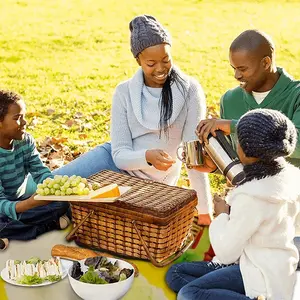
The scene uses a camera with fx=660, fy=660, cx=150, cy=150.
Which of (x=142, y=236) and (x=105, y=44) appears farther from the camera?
(x=105, y=44)

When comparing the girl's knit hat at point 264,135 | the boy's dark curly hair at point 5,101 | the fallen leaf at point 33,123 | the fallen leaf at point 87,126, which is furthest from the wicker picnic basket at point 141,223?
the fallen leaf at point 33,123

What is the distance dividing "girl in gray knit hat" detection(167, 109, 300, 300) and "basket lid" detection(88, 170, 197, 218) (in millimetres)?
489

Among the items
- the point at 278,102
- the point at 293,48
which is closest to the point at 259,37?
the point at 278,102

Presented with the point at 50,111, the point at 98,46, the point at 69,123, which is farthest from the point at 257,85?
the point at 98,46

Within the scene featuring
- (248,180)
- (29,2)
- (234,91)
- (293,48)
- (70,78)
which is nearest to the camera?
(248,180)

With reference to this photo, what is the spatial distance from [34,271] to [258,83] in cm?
142

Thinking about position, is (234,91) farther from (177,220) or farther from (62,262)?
(62,262)

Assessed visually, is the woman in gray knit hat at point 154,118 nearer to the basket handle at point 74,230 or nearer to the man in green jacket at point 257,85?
the man in green jacket at point 257,85

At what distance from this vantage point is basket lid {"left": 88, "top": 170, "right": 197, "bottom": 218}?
10.0 ft

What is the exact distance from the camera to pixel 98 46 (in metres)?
8.92

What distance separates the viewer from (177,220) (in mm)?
3158

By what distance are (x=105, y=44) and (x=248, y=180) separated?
6.79 m

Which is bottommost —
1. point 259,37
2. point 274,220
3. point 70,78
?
point 70,78

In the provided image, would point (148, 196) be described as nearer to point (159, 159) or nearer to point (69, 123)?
point (159, 159)
